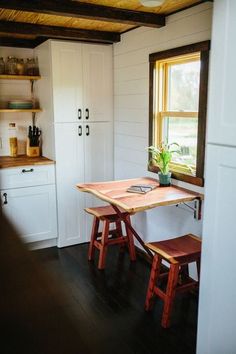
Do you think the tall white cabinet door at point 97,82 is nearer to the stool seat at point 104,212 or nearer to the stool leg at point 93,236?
the stool seat at point 104,212

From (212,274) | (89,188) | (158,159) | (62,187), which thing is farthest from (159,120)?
(212,274)

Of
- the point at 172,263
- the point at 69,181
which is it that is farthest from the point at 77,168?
the point at 172,263

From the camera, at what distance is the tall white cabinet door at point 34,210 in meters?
3.64

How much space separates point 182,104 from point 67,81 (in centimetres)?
124

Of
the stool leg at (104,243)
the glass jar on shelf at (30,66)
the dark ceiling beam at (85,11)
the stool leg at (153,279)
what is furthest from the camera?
the glass jar on shelf at (30,66)

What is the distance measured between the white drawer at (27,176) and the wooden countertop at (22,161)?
0.04m

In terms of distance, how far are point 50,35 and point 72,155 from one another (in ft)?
3.87

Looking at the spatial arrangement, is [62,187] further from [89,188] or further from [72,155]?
[89,188]

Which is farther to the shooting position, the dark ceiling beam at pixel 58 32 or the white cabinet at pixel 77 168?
the white cabinet at pixel 77 168

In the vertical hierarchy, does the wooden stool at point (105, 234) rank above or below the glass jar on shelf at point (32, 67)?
below

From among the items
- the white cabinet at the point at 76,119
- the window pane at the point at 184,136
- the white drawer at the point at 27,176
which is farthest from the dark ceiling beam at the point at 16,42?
the window pane at the point at 184,136

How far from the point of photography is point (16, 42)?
3850mm

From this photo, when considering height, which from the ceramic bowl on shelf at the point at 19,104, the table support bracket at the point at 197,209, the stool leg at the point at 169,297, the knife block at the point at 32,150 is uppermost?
the ceramic bowl on shelf at the point at 19,104

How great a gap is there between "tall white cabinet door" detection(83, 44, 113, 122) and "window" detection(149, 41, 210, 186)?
0.75 metres
